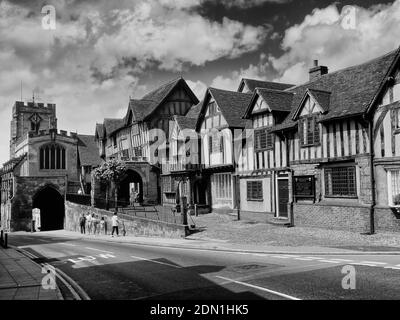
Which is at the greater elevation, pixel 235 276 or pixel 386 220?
pixel 386 220

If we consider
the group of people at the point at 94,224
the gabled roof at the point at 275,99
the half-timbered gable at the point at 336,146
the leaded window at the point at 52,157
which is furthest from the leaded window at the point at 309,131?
the leaded window at the point at 52,157

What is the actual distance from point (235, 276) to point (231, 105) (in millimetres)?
20696

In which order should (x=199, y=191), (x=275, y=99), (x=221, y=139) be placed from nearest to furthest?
(x=275, y=99), (x=221, y=139), (x=199, y=191)

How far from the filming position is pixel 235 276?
11625 millimetres

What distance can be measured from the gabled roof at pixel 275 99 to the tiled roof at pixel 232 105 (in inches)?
108

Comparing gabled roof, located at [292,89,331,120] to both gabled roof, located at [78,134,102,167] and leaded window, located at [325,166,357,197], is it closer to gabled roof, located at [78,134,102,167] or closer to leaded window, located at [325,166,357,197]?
leaded window, located at [325,166,357,197]

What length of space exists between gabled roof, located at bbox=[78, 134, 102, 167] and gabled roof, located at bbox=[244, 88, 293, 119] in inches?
1585

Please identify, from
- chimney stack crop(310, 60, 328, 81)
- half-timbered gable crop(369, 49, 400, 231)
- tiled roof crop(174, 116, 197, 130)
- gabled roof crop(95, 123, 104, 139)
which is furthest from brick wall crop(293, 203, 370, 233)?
gabled roof crop(95, 123, 104, 139)

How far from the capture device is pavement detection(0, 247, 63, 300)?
9766 mm

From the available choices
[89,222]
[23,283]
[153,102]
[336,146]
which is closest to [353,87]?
[336,146]

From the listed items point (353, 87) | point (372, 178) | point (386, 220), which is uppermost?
→ point (353, 87)

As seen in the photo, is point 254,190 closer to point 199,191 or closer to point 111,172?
point 199,191

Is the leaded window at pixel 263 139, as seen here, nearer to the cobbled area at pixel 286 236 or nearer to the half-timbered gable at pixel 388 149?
the cobbled area at pixel 286 236
